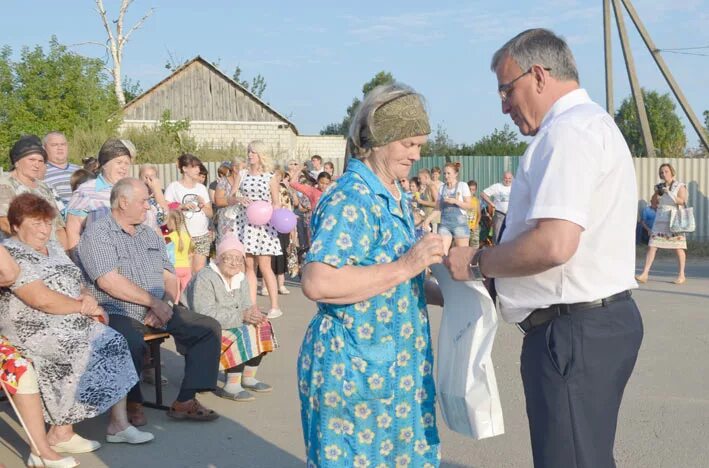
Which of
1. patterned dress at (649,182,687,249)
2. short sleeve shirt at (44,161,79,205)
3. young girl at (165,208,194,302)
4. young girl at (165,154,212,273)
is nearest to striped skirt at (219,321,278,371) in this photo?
young girl at (165,208,194,302)

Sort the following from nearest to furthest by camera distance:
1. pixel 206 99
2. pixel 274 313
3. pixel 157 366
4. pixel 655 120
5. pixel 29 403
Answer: pixel 29 403 → pixel 157 366 → pixel 274 313 → pixel 655 120 → pixel 206 99

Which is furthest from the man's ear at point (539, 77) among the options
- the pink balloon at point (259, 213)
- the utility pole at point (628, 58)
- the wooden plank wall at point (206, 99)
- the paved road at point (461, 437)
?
the wooden plank wall at point (206, 99)

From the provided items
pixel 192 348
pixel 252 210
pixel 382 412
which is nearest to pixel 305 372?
pixel 382 412

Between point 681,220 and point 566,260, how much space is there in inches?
425

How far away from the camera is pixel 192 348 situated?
587cm

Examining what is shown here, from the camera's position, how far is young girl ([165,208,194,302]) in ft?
27.9

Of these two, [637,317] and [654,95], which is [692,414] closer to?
→ [637,317]

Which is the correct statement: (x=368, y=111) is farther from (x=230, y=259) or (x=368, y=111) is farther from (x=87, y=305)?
(x=230, y=259)

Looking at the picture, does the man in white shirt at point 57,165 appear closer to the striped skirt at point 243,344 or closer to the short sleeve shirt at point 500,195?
the striped skirt at point 243,344

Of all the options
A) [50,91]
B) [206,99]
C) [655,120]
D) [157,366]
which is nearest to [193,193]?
[157,366]

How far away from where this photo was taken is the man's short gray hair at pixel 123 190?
5.67 m

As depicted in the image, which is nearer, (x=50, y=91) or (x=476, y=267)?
(x=476, y=267)

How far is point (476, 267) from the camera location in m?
2.70

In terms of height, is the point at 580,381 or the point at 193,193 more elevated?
the point at 193,193
